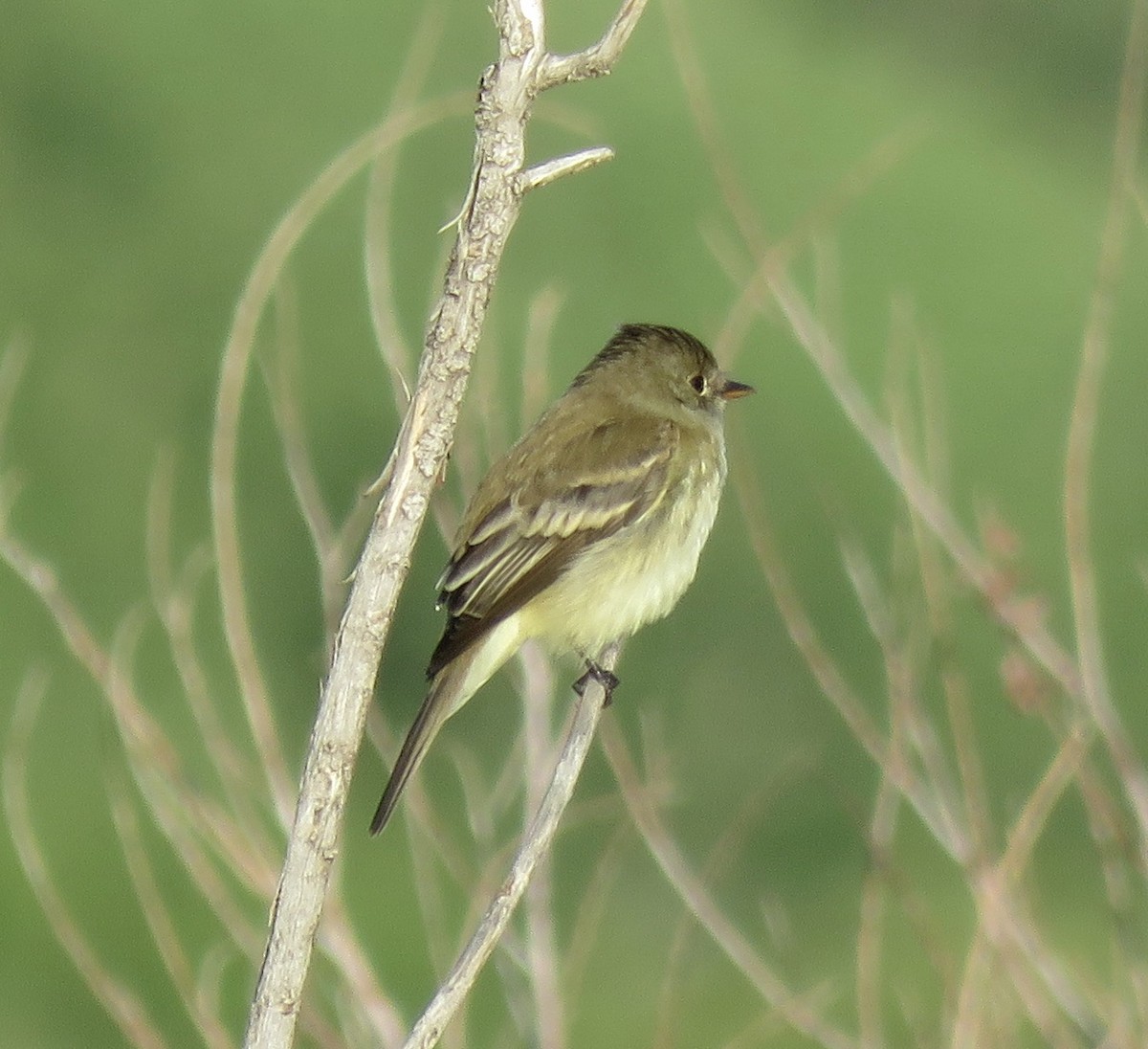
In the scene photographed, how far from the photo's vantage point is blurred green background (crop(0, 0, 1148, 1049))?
892 cm

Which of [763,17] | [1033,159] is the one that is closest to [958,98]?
[1033,159]

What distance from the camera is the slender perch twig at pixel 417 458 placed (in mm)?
2566

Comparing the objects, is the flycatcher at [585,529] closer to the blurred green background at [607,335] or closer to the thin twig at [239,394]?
the thin twig at [239,394]

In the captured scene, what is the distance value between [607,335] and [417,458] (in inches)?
343

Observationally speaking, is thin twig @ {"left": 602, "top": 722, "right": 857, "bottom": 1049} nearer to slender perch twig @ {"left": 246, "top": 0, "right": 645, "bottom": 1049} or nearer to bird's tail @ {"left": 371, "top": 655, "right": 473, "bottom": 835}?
bird's tail @ {"left": 371, "top": 655, "right": 473, "bottom": 835}

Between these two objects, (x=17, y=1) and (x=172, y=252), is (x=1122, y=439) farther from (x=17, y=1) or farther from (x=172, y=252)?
(x=17, y=1)

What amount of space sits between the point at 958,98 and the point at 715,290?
4.00 metres

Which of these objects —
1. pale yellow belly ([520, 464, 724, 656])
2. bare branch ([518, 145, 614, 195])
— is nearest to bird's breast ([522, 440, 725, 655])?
pale yellow belly ([520, 464, 724, 656])

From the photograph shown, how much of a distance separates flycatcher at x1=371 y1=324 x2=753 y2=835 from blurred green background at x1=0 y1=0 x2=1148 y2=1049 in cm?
227

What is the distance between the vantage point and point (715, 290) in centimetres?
1198

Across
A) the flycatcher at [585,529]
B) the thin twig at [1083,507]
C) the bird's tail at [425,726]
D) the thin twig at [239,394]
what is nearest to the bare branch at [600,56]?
the thin twig at [239,394]

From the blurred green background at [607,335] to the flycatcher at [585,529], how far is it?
227 centimetres

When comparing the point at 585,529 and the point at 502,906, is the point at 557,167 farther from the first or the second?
the point at 585,529

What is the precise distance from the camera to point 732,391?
5.51 m
